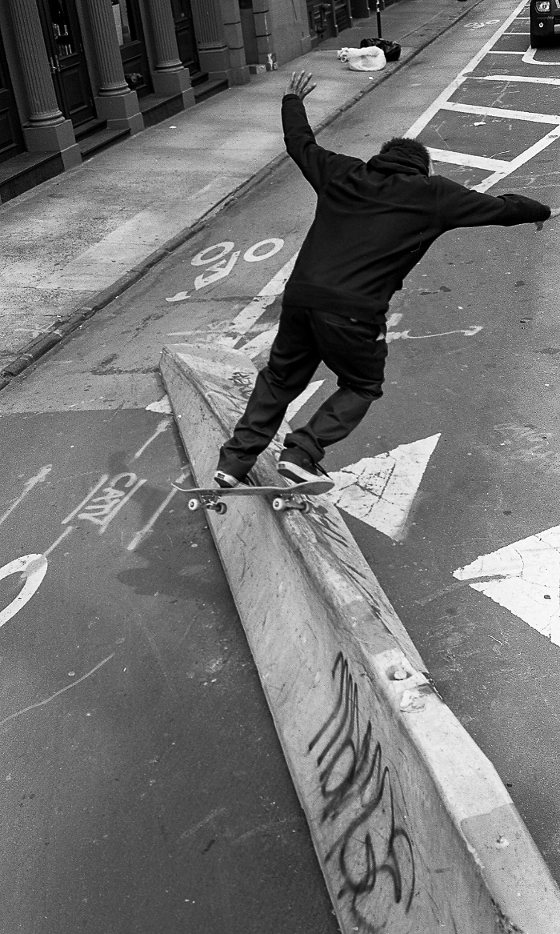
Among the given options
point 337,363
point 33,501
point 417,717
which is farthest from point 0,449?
point 417,717

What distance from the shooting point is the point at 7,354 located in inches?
369

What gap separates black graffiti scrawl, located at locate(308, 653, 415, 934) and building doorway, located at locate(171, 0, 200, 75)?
65.8 feet

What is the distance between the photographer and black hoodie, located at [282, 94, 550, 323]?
4832 mm

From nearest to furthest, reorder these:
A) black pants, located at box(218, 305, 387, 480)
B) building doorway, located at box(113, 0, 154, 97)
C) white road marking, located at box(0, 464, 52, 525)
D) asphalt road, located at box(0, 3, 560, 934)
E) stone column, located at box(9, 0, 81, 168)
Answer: asphalt road, located at box(0, 3, 560, 934)
black pants, located at box(218, 305, 387, 480)
white road marking, located at box(0, 464, 52, 525)
stone column, located at box(9, 0, 81, 168)
building doorway, located at box(113, 0, 154, 97)

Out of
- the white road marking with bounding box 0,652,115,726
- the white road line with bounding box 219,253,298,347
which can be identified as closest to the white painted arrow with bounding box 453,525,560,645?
the white road marking with bounding box 0,652,115,726

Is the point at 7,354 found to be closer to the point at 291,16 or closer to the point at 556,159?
the point at 556,159

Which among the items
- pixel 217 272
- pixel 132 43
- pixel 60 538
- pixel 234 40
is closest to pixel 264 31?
pixel 234 40

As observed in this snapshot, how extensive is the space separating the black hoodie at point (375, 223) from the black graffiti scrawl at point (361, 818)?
1.84 m

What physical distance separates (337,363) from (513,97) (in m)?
15.3

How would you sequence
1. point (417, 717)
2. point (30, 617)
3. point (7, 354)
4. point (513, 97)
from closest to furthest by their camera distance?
point (417, 717) < point (30, 617) < point (7, 354) < point (513, 97)

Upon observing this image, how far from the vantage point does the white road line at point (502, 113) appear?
54.1 ft

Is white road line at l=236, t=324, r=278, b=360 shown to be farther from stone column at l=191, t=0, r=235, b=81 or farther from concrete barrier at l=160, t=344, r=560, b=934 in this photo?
stone column at l=191, t=0, r=235, b=81

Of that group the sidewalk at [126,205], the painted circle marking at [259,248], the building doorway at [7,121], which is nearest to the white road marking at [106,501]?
the sidewalk at [126,205]

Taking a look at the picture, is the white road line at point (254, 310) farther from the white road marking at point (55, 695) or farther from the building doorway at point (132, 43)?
the building doorway at point (132, 43)
